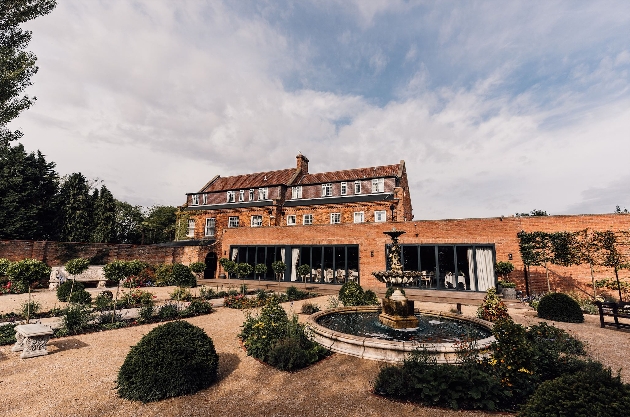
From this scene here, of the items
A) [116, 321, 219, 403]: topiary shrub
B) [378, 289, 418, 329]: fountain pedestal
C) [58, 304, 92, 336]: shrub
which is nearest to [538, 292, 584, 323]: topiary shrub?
[378, 289, 418, 329]: fountain pedestal

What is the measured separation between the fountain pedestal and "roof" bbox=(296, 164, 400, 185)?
21177mm

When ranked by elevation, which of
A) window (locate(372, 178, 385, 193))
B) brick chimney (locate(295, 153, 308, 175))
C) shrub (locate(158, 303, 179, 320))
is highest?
brick chimney (locate(295, 153, 308, 175))

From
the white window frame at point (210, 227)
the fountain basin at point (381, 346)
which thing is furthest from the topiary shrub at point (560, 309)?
the white window frame at point (210, 227)

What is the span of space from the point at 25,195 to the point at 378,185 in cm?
3787

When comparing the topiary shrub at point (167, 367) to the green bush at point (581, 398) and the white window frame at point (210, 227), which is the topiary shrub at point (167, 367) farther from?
the white window frame at point (210, 227)

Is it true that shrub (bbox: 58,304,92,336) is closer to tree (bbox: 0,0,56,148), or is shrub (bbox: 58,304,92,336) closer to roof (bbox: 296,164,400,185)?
tree (bbox: 0,0,56,148)

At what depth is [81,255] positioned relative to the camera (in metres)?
23.5

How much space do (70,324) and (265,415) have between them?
853cm

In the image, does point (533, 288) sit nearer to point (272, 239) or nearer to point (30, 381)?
point (272, 239)

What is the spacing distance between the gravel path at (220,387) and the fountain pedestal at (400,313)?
2.23 metres

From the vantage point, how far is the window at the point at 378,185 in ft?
96.2

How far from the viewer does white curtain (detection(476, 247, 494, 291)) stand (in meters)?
18.6

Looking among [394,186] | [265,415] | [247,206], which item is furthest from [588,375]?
[247,206]

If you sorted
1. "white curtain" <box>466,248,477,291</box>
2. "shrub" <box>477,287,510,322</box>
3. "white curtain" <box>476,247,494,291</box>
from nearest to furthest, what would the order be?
1. "shrub" <box>477,287,510,322</box>
2. "white curtain" <box>476,247,494,291</box>
3. "white curtain" <box>466,248,477,291</box>
